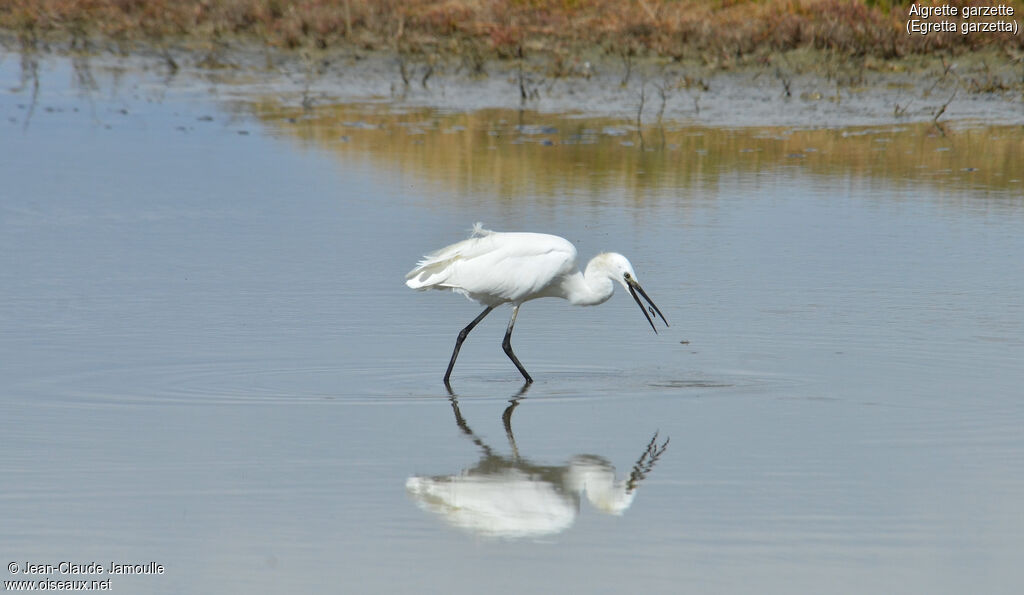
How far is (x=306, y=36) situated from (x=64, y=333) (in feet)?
46.5

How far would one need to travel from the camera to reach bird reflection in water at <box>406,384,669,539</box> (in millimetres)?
4723

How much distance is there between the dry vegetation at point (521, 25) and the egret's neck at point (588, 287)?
1099 cm

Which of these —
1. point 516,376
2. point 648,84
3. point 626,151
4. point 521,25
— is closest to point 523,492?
point 516,376

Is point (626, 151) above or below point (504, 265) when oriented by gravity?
Result: above

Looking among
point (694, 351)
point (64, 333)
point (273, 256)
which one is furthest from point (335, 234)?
point (694, 351)

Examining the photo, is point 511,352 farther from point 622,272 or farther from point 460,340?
point 622,272

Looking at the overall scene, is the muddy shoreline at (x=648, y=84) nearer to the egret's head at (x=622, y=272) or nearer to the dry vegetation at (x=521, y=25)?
the dry vegetation at (x=521, y=25)

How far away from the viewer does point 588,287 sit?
7.13 meters

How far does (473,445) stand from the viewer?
5680 mm

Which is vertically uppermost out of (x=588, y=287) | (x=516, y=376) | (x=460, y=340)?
(x=588, y=287)

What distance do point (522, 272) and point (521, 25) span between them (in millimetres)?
13094

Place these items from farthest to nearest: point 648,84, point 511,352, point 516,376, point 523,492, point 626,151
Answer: point 648,84 → point 626,151 → point 511,352 → point 516,376 → point 523,492

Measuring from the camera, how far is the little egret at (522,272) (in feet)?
23.2

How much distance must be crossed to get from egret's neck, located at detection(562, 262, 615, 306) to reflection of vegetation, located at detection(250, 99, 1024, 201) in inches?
150
